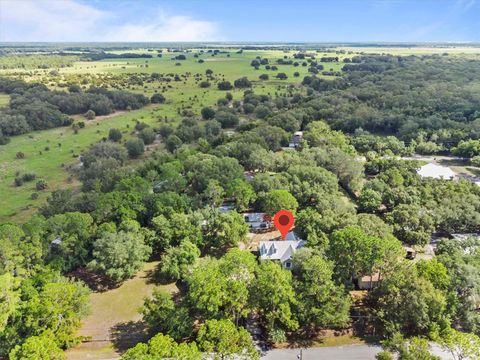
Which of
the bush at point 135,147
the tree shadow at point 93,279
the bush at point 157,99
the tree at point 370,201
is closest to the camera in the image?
the tree shadow at point 93,279

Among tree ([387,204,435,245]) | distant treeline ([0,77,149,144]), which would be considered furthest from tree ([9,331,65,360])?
distant treeline ([0,77,149,144])

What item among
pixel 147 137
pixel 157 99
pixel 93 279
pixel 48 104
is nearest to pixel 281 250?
pixel 93 279

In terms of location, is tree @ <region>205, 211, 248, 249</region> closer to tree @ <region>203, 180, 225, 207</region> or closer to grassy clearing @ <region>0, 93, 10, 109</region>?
tree @ <region>203, 180, 225, 207</region>

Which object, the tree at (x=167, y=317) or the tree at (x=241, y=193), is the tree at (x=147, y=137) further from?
the tree at (x=167, y=317)

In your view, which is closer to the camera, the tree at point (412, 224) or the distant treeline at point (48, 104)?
the tree at point (412, 224)

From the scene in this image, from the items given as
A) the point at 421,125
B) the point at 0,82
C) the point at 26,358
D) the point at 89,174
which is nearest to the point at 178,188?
the point at 89,174

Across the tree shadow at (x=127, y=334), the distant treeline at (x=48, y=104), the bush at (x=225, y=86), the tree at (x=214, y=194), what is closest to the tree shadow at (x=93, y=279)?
the tree shadow at (x=127, y=334)
